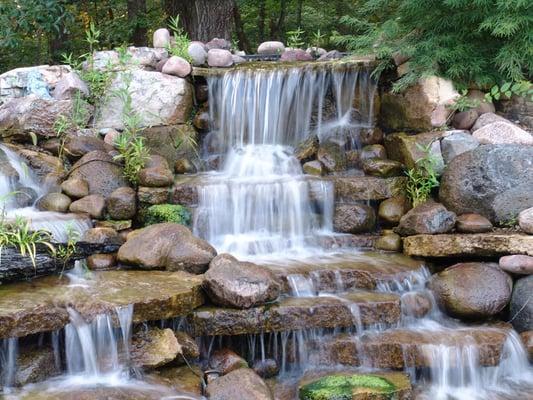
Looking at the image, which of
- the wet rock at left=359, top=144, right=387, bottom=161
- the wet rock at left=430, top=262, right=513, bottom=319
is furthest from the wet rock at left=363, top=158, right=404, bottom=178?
the wet rock at left=430, top=262, right=513, bottom=319

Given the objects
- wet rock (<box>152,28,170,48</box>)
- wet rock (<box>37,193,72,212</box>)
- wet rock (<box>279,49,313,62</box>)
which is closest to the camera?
wet rock (<box>37,193,72,212</box>)

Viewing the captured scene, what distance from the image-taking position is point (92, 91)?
7.47 m

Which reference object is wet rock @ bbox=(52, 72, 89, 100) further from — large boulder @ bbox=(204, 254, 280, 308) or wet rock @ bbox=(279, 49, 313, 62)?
large boulder @ bbox=(204, 254, 280, 308)

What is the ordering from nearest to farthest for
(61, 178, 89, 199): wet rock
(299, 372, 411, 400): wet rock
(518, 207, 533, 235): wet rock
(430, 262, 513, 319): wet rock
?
1. (299, 372, 411, 400): wet rock
2. (430, 262, 513, 319): wet rock
3. (518, 207, 533, 235): wet rock
4. (61, 178, 89, 199): wet rock

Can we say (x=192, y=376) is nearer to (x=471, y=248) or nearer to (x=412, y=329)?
(x=412, y=329)

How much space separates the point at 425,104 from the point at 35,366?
4.98m

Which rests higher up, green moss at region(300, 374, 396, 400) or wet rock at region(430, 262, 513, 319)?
→ wet rock at region(430, 262, 513, 319)

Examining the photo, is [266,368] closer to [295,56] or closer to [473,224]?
[473,224]

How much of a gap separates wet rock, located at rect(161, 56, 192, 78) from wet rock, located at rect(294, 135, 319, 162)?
1.79 m

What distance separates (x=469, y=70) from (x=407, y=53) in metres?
0.73

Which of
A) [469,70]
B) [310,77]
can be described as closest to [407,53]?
[469,70]

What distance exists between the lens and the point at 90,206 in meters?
5.81

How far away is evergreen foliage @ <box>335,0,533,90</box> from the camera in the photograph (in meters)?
6.27

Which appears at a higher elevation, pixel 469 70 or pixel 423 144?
pixel 469 70
